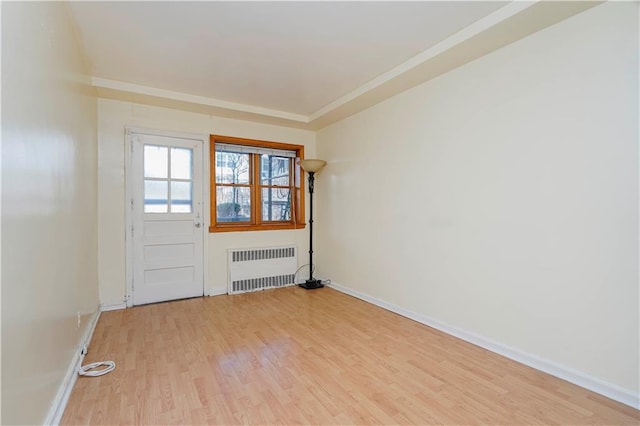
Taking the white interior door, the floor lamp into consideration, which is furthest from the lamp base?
the white interior door

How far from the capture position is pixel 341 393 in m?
1.98

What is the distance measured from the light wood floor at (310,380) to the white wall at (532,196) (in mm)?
316

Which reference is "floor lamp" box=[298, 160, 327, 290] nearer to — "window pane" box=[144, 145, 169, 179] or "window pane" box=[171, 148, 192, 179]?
"window pane" box=[171, 148, 192, 179]

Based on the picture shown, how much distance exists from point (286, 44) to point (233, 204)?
2441mm

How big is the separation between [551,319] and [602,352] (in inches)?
12.0

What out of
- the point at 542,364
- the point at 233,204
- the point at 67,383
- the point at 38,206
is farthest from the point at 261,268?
the point at 542,364

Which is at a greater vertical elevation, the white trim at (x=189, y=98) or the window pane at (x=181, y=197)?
the white trim at (x=189, y=98)

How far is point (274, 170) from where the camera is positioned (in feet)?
15.8

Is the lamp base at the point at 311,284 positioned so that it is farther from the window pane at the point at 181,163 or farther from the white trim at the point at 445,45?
the white trim at the point at 445,45

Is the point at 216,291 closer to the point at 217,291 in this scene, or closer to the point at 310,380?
the point at 217,291

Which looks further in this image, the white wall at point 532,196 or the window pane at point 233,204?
the window pane at point 233,204

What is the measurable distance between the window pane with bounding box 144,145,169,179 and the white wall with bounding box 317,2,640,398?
2724mm

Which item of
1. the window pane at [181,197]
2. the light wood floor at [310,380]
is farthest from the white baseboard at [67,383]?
the window pane at [181,197]

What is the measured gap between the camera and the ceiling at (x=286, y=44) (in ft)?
7.07
